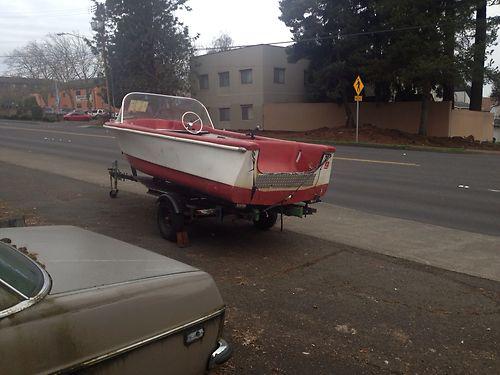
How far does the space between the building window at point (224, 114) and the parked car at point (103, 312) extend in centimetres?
4156

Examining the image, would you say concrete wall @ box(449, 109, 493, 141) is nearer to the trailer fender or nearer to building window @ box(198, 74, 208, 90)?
building window @ box(198, 74, 208, 90)

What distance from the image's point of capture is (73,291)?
7.20ft

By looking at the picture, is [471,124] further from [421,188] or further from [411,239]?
[411,239]

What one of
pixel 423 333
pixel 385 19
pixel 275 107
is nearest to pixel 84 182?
pixel 423 333

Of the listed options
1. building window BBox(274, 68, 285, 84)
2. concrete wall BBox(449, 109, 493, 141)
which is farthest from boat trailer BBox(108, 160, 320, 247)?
building window BBox(274, 68, 285, 84)

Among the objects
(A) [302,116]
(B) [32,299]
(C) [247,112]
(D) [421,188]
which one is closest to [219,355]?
(B) [32,299]

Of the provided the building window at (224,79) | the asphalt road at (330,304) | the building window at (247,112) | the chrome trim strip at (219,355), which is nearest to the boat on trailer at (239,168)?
the asphalt road at (330,304)

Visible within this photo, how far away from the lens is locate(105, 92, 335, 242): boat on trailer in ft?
18.1

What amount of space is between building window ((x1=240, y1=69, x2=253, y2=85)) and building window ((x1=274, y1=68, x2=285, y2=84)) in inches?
80.3

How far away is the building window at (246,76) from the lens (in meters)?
41.3

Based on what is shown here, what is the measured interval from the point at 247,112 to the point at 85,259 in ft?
132

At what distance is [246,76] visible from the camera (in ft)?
137

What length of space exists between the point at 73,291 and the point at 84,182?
9.46 metres

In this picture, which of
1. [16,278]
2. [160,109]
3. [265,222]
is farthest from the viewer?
[160,109]
